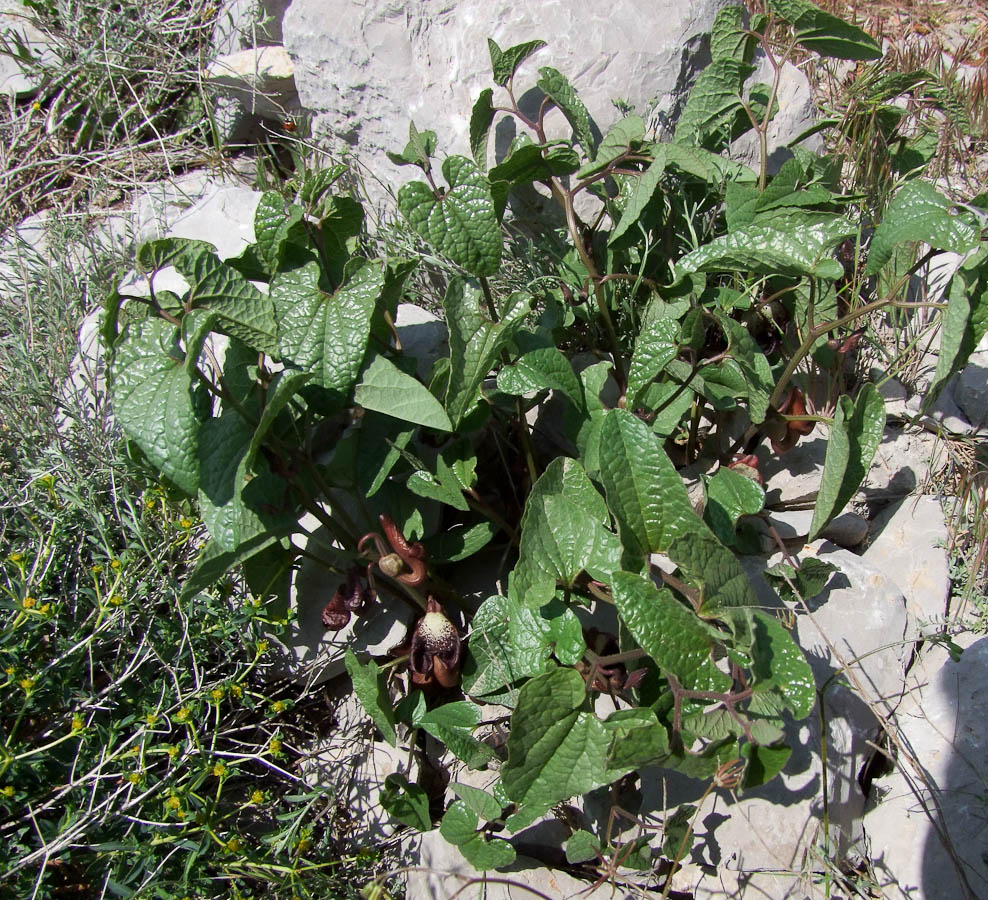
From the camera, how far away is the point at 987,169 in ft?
9.85

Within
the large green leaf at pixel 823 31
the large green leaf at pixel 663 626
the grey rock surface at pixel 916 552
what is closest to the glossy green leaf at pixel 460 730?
the large green leaf at pixel 663 626

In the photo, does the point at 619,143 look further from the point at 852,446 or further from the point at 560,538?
the point at 560,538

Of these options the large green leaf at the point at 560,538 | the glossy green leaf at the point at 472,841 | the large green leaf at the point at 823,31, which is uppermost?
the large green leaf at the point at 823,31

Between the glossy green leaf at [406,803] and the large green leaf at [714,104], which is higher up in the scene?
the large green leaf at [714,104]

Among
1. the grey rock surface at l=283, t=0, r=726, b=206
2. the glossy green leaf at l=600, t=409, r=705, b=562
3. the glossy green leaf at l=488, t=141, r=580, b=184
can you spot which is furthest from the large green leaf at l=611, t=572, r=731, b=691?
the grey rock surface at l=283, t=0, r=726, b=206

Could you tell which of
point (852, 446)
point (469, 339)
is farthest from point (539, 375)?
point (852, 446)

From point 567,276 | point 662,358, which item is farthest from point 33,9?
point 662,358

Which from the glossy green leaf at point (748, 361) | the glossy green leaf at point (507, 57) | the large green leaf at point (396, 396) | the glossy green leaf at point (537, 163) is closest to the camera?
the large green leaf at point (396, 396)

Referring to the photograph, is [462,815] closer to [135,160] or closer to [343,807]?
[343,807]

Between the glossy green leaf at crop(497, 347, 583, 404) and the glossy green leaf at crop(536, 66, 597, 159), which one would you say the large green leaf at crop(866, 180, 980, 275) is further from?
the glossy green leaf at crop(536, 66, 597, 159)

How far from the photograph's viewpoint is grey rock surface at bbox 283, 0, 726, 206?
246 cm

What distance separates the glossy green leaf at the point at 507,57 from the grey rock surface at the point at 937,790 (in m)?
1.72

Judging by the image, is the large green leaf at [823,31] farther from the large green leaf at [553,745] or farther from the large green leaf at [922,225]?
the large green leaf at [553,745]

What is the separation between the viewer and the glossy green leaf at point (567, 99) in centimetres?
213
